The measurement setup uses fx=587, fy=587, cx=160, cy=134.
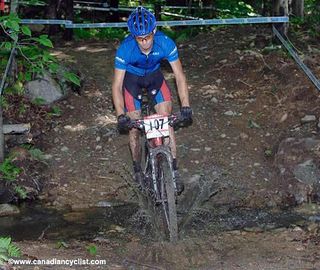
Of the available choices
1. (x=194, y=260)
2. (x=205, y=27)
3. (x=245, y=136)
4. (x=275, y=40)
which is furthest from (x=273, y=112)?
(x=205, y=27)

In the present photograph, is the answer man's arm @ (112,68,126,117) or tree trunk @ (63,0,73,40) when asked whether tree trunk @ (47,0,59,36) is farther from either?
man's arm @ (112,68,126,117)

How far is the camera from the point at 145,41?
5164 mm

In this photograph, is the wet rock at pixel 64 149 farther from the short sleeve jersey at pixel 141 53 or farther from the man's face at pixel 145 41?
the man's face at pixel 145 41

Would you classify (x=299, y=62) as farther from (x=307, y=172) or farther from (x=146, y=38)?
(x=146, y=38)

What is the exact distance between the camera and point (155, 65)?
5.71m

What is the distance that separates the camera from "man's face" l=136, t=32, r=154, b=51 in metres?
5.11

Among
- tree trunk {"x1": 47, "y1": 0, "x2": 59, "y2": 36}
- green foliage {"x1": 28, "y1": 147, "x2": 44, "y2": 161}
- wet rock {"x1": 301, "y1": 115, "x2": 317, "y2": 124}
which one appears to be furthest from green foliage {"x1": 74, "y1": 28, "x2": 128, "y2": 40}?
wet rock {"x1": 301, "y1": 115, "x2": 317, "y2": 124}

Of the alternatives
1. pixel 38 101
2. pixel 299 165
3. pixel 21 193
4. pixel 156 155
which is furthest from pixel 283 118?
pixel 21 193

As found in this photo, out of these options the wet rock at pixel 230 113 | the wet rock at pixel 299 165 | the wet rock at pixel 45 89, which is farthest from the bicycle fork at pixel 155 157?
the wet rock at pixel 45 89

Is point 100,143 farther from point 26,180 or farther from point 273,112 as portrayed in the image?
point 273,112

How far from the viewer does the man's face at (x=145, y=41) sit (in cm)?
511

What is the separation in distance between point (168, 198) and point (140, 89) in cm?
136

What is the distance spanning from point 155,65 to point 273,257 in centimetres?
215

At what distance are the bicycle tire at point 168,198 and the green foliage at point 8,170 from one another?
6.72 feet
